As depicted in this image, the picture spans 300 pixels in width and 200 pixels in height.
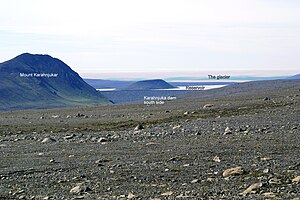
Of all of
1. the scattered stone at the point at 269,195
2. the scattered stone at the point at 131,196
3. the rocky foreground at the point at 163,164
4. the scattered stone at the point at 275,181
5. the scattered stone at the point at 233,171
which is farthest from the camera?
the scattered stone at the point at 233,171

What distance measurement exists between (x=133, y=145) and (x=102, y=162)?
424cm

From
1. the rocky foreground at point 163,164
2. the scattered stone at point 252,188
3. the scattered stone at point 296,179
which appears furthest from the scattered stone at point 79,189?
the scattered stone at point 296,179

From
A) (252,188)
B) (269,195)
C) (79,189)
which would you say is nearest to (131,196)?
(79,189)

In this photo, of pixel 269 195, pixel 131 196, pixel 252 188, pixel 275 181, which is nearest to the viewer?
pixel 269 195

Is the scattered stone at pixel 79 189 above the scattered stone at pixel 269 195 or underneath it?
underneath

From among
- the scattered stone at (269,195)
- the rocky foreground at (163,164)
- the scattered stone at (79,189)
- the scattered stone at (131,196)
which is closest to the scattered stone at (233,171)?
the rocky foreground at (163,164)

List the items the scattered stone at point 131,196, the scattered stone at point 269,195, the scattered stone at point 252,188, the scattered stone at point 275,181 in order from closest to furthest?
the scattered stone at point 269,195, the scattered stone at point 252,188, the scattered stone at point 131,196, the scattered stone at point 275,181

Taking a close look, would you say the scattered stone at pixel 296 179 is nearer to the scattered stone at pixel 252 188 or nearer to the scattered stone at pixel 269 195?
the scattered stone at pixel 252 188

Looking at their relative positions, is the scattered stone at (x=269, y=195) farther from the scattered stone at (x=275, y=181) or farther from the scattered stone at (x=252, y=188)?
the scattered stone at (x=275, y=181)

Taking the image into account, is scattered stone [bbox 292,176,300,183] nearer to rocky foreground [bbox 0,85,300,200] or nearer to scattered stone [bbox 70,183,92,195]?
rocky foreground [bbox 0,85,300,200]

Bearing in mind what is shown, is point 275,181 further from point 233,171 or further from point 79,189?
point 79,189

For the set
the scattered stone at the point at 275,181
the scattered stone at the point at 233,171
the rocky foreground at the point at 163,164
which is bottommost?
the rocky foreground at the point at 163,164

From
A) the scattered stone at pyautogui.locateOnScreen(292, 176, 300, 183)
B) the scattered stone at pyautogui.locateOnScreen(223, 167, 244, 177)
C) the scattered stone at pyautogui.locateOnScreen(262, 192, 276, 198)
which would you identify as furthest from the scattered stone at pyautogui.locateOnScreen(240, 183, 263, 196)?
the scattered stone at pyautogui.locateOnScreen(223, 167, 244, 177)

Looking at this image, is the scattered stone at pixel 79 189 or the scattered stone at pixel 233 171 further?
the scattered stone at pixel 233 171
